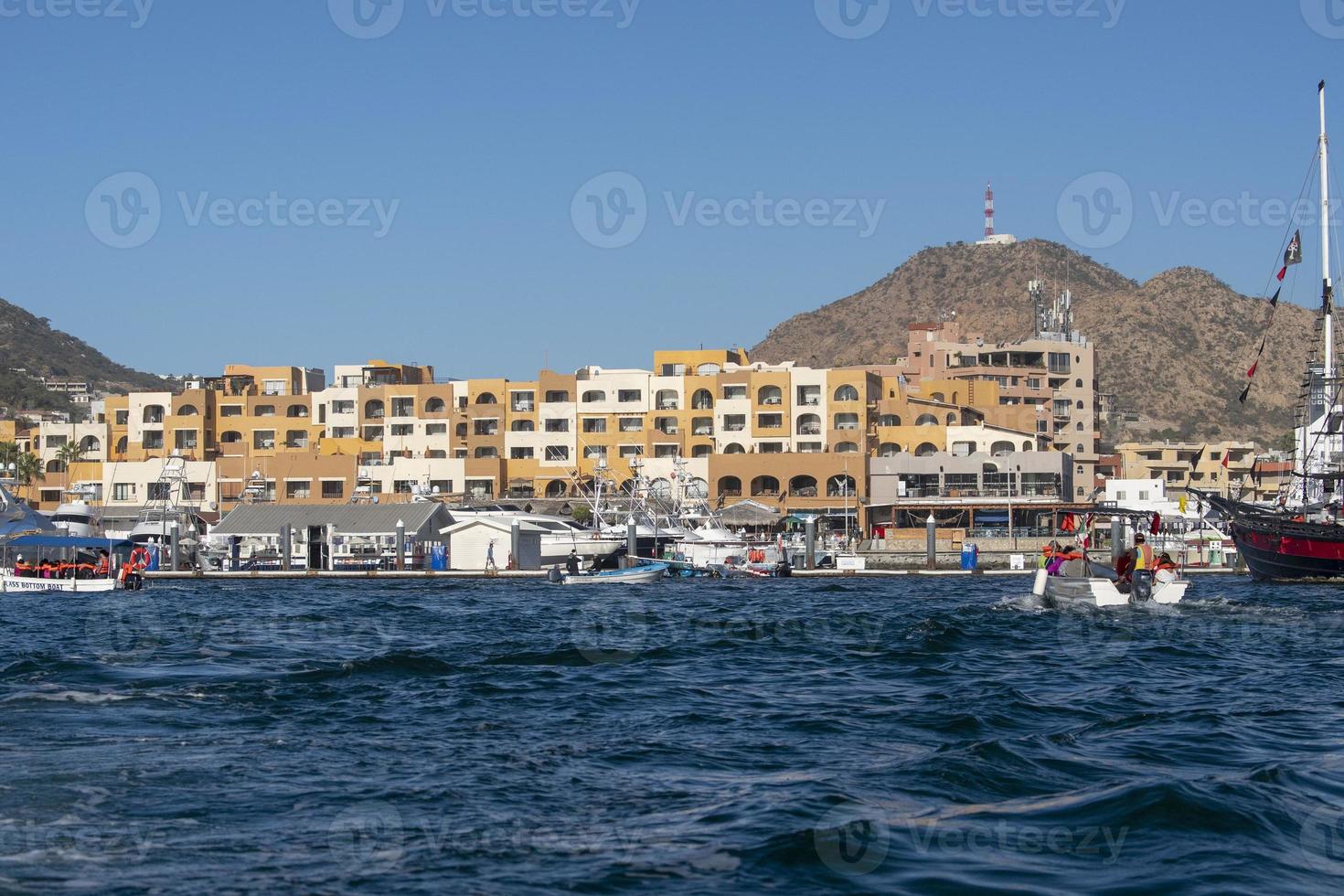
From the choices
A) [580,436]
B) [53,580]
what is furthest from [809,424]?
[53,580]

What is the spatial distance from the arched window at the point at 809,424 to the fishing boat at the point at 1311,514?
34805mm

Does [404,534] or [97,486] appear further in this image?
[97,486]

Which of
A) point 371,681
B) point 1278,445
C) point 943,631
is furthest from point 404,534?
point 1278,445

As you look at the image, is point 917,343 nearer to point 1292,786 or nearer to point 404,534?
point 404,534

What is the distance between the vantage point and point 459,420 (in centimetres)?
11219

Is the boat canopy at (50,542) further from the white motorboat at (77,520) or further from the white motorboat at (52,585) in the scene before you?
the white motorboat at (77,520)

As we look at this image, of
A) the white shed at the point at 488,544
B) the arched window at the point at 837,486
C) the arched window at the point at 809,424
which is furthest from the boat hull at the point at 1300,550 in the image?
the arched window at the point at 809,424

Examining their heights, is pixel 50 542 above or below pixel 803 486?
below

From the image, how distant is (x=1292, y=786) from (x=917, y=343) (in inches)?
4540

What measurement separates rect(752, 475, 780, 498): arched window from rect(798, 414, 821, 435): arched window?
17.3 feet

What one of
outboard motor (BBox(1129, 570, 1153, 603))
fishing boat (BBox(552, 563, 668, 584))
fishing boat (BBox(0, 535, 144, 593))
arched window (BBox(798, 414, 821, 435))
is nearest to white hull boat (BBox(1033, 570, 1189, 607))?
outboard motor (BBox(1129, 570, 1153, 603))

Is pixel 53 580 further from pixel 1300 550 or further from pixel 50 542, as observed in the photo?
pixel 1300 550

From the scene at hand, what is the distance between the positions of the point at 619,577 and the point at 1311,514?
3192 centimetres

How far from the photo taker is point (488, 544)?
7731cm
